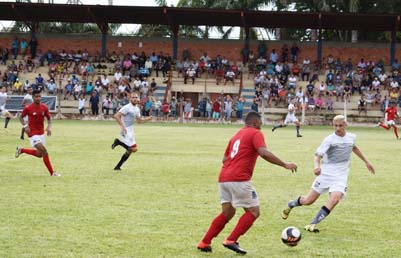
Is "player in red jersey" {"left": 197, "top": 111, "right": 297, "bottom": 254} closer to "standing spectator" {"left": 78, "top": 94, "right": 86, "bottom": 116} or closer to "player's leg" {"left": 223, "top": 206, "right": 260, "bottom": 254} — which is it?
"player's leg" {"left": 223, "top": 206, "right": 260, "bottom": 254}

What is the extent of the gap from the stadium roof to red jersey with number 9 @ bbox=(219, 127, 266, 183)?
42.2 m

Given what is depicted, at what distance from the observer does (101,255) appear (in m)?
8.11

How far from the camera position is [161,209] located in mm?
11344

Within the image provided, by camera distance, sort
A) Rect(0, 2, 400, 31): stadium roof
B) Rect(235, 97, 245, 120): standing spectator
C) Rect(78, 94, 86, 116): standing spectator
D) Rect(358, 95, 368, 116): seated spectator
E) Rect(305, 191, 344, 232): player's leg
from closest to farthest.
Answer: Rect(305, 191, 344, 232): player's leg < Rect(358, 95, 368, 116): seated spectator < Rect(235, 97, 245, 120): standing spectator < Rect(78, 94, 86, 116): standing spectator < Rect(0, 2, 400, 31): stadium roof

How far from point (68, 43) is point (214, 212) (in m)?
47.0

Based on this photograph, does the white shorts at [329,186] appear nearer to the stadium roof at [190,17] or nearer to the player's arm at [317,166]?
the player's arm at [317,166]

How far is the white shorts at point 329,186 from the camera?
10033 mm

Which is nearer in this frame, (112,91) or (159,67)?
(112,91)

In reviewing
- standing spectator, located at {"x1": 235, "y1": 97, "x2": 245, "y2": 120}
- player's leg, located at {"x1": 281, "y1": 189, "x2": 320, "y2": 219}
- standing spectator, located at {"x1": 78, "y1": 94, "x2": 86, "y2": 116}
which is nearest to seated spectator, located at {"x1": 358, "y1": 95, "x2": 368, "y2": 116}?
standing spectator, located at {"x1": 235, "y1": 97, "x2": 245, "y2": 120}

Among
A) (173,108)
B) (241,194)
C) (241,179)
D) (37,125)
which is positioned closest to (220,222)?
(241,194)

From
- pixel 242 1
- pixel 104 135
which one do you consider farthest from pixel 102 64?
pixel 104 135

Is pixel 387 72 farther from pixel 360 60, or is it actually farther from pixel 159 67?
pixel 159 67

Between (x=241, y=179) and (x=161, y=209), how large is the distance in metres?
3.35

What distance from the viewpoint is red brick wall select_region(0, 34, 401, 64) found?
5375 cm
